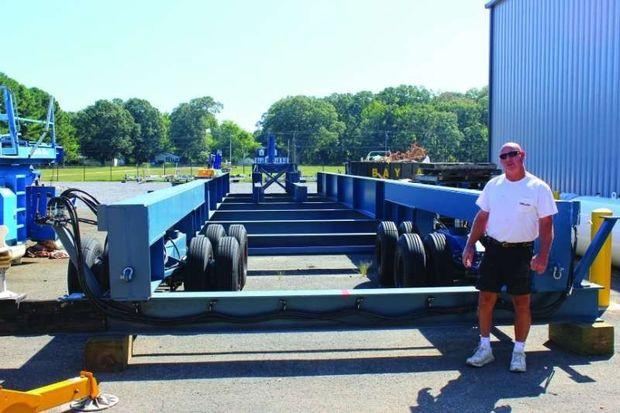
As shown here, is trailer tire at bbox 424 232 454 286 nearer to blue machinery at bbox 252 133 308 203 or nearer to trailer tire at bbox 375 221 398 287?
trailer tire at bbox 375 221 398 287

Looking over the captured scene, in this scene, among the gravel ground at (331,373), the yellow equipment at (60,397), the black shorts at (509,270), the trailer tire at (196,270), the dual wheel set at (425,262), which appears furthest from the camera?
the dual wheel set at (425,262)

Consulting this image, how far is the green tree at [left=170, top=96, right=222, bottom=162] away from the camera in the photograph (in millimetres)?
109750

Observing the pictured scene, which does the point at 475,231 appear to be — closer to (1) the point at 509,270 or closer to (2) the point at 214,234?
(1) the point at 509,270

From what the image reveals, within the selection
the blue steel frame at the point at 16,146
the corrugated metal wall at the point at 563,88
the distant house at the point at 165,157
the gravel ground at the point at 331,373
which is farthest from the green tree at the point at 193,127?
the gravel ground at the point at 331,373

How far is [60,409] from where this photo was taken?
13.1 ft

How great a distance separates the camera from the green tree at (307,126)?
289 ft

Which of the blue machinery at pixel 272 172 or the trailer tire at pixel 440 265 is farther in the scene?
the blue machinery at pixel 272 172

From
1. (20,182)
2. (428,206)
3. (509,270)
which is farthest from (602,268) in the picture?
(20,182)

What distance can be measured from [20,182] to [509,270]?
9462mm

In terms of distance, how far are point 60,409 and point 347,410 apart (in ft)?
6.07

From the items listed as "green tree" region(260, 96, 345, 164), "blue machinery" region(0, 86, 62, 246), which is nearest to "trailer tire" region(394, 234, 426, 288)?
"blue machinery" region(0, 86, 62, 246)

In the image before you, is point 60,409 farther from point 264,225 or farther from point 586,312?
point 264,225

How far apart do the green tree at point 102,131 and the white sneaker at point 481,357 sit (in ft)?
340

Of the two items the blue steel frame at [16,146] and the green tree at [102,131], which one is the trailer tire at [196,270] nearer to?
the blue steel frame at [16,146]
